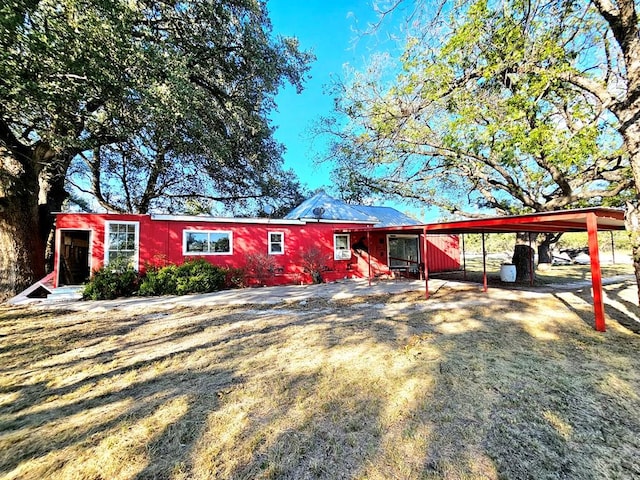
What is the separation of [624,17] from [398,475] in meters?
6.62

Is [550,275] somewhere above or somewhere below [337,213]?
below

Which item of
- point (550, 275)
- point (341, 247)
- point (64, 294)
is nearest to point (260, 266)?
point (341, 247)

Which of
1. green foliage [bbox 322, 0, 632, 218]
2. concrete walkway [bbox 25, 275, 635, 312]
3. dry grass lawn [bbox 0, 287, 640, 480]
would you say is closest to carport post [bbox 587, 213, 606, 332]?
dry grass lawn [bbox 0, 287, 640, 480]

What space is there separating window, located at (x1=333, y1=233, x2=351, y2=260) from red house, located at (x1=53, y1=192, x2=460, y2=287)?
5 centimetres

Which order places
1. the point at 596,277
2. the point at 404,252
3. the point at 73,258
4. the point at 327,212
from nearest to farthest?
1. the point at 596,277
2. the point at 73,258
3. the point at 327,212
4. the point at 404,252

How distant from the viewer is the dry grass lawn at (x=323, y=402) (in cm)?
203

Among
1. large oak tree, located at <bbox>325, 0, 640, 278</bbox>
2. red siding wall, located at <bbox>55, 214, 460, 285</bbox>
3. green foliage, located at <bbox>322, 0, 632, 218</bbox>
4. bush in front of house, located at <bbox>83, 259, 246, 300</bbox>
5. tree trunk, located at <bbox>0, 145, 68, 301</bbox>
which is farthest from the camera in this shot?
red siding wall, located at <bbox>55, 214, 460, 285</bbox>

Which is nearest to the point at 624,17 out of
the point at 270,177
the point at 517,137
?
the point at 517,137

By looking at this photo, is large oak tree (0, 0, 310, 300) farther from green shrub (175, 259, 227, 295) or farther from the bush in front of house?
green shrub (175, 259, 227, 295)

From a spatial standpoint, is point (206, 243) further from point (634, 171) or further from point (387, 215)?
point (634, 171)

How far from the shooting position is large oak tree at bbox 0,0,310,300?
216 inches

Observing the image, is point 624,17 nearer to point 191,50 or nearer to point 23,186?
point 191,50

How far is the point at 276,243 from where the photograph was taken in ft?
38.2

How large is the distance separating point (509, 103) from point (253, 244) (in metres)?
9.01
